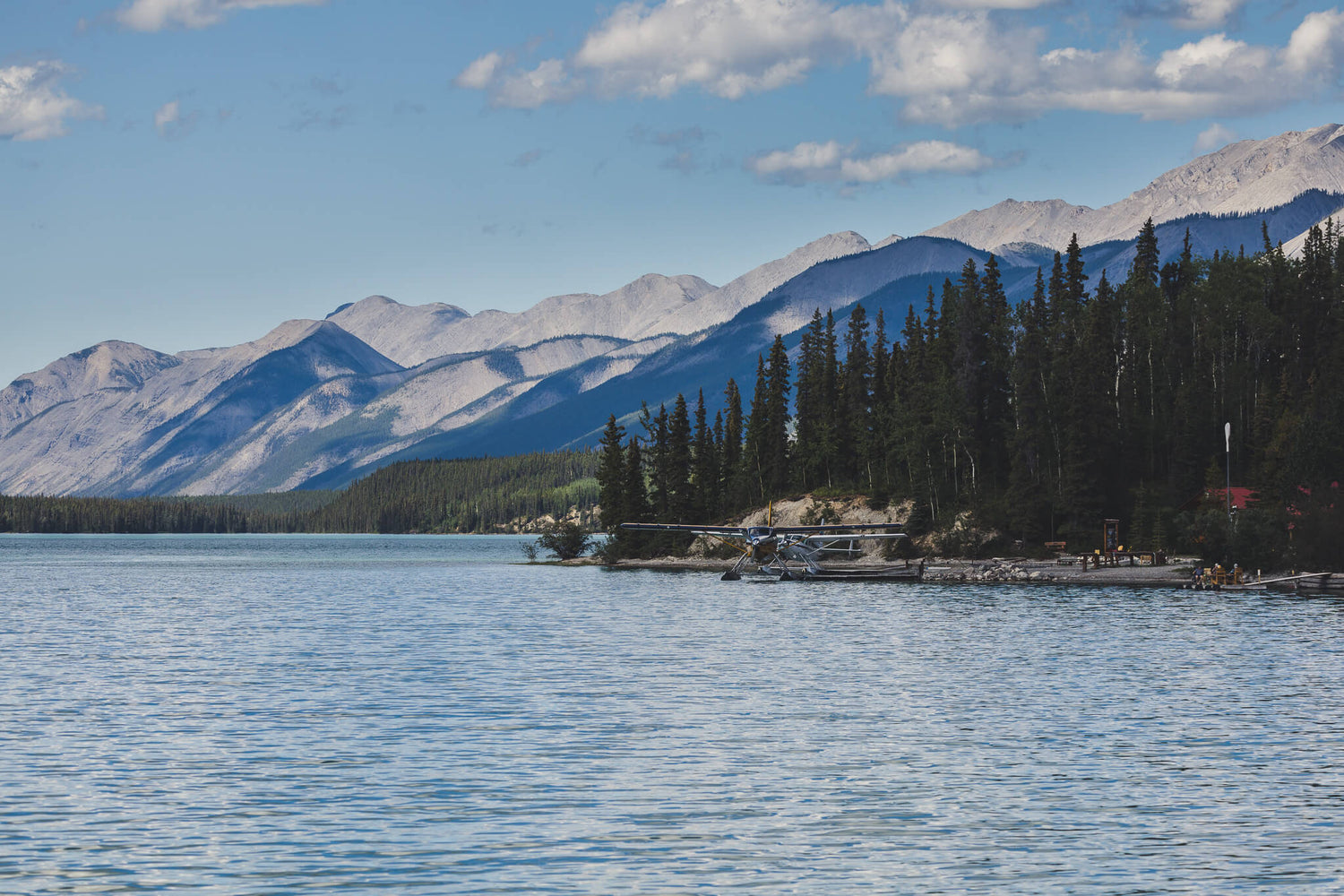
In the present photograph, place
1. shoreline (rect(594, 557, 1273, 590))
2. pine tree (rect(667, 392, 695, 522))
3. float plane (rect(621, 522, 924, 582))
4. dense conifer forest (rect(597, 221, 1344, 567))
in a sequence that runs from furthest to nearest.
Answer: pine tree (rect(667, 392, 695, 522)), dense conifer forest (rect(597, 221, 1344, 567)), float plane (rect(621, 522, 924, 582)), shoreline (rect(594, 557, 1273, 590))

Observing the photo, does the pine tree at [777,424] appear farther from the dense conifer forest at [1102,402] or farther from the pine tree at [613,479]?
the pine tree at [613,479]

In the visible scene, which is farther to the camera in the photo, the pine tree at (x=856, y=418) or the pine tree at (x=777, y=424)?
the pine tree at (x=777, y=424)

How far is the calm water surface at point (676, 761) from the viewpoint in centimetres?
2477

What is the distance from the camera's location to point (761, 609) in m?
99.5

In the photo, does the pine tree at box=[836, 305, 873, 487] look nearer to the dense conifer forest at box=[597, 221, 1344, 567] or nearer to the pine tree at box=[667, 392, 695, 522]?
the dense conifer forest at box=[597, 221, 1344, 567]

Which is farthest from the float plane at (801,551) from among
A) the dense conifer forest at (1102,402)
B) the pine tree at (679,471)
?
the pine tree at (679,471)

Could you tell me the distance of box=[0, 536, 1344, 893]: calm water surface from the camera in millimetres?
24766

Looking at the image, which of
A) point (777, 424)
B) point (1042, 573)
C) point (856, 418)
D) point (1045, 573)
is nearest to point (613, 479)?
point (777, 424)

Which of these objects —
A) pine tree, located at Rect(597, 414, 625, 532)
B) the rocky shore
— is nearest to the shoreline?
the rocky shore

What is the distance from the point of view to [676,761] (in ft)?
117

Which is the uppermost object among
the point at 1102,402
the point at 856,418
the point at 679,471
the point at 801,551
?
the point at 856,418

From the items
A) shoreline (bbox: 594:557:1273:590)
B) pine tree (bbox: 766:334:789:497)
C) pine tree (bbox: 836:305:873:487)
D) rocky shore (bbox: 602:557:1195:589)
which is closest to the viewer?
shoreline (bbox: 594:557:1273:590)

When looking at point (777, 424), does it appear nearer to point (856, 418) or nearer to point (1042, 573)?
point (856, 418)

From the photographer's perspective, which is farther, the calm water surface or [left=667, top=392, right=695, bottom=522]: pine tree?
[left=667, top=392, right=695, bottom=522]: pine tree
